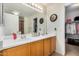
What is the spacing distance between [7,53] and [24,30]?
1.41 meters

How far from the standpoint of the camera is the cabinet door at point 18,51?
1489mm

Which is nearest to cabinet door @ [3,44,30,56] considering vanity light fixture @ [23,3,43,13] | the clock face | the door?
the door

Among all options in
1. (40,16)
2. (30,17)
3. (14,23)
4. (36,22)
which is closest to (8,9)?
(14,23)

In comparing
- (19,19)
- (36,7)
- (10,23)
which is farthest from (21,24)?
(36,7)

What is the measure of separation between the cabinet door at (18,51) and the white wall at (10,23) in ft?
2.57

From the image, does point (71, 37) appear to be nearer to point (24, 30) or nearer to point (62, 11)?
point (62, 11)

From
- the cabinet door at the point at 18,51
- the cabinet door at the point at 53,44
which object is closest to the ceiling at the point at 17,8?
the cabinet door at the point at 18,51

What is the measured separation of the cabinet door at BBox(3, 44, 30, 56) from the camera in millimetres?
1489

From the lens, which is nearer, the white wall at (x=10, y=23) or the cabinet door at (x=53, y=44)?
the white wall at (x=10, y=23)

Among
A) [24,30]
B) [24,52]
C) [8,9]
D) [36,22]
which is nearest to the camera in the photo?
[24,52]

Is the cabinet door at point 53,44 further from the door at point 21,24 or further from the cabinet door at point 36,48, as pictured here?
the door at point 21,24

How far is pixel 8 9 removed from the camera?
237 centimetres

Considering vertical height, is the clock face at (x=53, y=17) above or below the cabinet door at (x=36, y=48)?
above

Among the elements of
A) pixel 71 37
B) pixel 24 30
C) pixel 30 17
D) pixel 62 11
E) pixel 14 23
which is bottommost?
pixel 71 37
